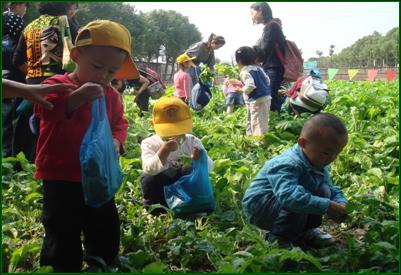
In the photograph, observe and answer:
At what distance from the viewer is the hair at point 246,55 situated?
5441mm

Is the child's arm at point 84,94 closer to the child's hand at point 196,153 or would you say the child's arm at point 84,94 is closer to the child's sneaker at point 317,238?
the child's hand at point 196,153

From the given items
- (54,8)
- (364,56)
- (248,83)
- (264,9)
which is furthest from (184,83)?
(364,56)

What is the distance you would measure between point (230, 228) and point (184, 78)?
228 inches

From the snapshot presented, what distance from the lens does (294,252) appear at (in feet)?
7.22

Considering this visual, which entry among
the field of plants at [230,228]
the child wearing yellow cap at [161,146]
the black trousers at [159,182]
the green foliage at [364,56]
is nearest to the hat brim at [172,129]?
the child wearing yellow cap at [161,146]

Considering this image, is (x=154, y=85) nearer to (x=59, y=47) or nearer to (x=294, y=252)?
(x=59, y=47)

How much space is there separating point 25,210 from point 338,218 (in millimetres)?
2034

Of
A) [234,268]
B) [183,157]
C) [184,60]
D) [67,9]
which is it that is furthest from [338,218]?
[184,60]

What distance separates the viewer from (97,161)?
6.65ft

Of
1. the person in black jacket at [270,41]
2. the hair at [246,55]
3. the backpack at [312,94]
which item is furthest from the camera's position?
the person in black jacket at [270,41]

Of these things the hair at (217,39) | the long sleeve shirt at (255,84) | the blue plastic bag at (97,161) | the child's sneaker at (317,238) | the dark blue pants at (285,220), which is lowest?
the child's sneaker at (317,238)

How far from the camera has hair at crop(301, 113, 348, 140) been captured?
244 cm

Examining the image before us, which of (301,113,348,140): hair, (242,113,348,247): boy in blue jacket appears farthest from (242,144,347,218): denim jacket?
(301,113,348,140): hair

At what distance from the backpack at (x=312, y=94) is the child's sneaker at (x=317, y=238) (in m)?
3.12
